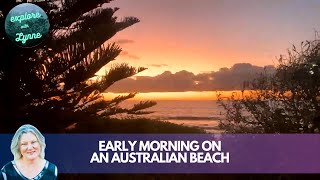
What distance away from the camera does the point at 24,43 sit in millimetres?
3947

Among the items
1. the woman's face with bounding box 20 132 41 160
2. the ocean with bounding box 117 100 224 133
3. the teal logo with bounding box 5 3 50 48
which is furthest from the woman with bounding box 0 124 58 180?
the ocean with bounding box 117 100 224 133

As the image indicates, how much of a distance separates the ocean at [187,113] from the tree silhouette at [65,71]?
52 cm

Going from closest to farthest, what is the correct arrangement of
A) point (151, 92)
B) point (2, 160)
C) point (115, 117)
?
point (2, 160) < point (151, 92) < point (115, 117)

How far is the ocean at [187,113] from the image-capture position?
396 cm

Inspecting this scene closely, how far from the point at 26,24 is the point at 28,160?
82 centimetres

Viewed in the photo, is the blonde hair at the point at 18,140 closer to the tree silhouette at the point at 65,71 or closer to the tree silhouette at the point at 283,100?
the tree silhouette at the point at 65,71

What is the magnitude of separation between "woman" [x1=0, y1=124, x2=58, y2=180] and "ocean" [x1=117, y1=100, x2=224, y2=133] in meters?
0.77

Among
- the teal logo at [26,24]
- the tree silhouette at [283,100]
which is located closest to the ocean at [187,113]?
the tree silhouette at [283,100]

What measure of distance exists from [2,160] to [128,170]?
0.74 m

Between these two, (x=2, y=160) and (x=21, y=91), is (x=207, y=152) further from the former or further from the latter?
(x=21, y=91)

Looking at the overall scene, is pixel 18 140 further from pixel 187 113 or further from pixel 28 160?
pixel 187 113

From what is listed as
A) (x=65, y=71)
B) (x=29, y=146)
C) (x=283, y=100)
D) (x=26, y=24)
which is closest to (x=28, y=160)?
(x=29, y=146)

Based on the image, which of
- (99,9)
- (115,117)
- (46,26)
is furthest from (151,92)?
(99,9)

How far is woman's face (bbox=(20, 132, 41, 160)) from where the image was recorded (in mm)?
3678
